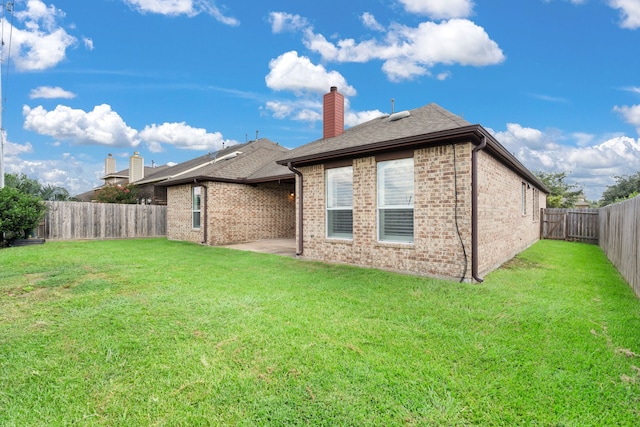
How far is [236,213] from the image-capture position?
1320cm

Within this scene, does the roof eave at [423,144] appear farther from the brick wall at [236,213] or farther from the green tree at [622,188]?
the green tree at [622,188]

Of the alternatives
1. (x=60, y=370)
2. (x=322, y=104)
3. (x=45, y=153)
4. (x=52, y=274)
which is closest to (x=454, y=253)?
(x=60, y=370)

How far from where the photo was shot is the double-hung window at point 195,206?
43.5 ft

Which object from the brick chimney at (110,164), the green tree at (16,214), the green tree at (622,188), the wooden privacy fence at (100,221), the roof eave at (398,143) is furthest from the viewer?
the green tree at (622,188)

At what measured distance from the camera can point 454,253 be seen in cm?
612

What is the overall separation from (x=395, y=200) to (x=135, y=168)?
2292 centimetres

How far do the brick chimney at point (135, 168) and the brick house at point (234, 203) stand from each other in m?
10.5

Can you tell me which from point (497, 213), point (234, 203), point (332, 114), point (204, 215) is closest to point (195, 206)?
point (204, 215)

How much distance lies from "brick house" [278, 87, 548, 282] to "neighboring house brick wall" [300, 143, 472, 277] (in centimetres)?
2

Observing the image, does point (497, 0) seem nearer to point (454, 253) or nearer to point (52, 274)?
point (454, 253)

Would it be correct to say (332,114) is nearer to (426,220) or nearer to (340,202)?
(340,202)

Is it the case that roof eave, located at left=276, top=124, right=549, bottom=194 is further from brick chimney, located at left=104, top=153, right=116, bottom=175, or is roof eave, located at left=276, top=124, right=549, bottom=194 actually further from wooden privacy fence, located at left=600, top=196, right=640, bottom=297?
brick chimney, located at left=104, top=153, right=116, bottom=175

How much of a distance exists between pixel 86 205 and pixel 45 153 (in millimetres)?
10227

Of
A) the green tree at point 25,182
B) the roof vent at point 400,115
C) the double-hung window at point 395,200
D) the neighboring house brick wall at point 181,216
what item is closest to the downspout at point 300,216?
the double-hung window at point 395,200
